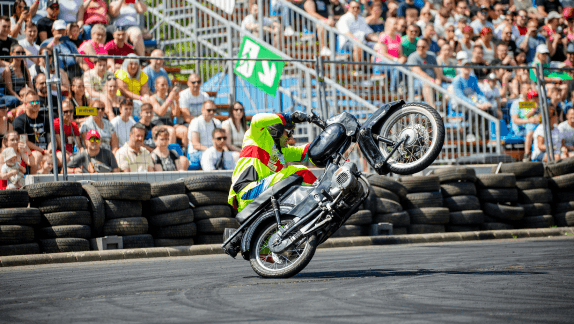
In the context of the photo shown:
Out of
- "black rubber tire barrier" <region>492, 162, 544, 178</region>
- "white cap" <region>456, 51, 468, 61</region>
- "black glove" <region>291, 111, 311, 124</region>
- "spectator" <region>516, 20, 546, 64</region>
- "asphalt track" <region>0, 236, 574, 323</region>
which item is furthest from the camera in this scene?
"spectator" <region>516, 20, 546, 64</region>

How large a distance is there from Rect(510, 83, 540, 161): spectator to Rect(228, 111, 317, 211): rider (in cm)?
736

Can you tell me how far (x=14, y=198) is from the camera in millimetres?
9141

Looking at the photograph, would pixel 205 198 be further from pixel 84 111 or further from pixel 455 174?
pixel 455 174

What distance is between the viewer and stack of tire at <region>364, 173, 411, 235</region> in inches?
435

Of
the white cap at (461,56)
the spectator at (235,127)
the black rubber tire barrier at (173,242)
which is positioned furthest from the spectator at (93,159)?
the white cap at (461,56)

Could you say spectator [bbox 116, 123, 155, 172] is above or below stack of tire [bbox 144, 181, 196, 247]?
above

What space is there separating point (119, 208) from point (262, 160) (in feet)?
11.8

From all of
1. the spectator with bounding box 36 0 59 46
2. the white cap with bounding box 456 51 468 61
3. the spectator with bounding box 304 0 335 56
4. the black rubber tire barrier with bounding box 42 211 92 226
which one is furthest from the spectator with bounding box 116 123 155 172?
the white cap with bounding box 456 51 468 61

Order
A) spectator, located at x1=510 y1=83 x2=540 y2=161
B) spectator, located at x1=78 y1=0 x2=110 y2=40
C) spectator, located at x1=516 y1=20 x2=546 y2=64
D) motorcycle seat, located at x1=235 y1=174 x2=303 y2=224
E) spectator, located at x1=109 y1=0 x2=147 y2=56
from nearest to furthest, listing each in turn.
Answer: motorcycle seat, located at x1=235 y1=174 x2=303 y2=224 < spectator, located at x1=510 y1=83 x2=540 y2=161 < spectator, located at x1=78 y1=0 x2=110 y2=40 < spectator, located at x1=109 y1=0 x2=147 y2=56 < spectator, located at x1=516 y1=20 x2=546 y2=64

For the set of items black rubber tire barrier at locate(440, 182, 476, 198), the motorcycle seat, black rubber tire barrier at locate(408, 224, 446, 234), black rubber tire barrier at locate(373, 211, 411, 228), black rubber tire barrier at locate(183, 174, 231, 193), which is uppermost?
the motorcycle seat

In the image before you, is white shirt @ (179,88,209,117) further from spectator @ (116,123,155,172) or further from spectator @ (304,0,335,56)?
spectator @ (304,0,335,56)

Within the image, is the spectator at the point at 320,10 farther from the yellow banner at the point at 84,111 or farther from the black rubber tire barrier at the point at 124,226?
the black rubber tire barrier at the point at 124,226

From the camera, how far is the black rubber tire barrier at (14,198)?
908 cm

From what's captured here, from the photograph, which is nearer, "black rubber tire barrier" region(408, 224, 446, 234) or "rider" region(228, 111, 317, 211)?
"rider" region(228, 111, 317, 211)
